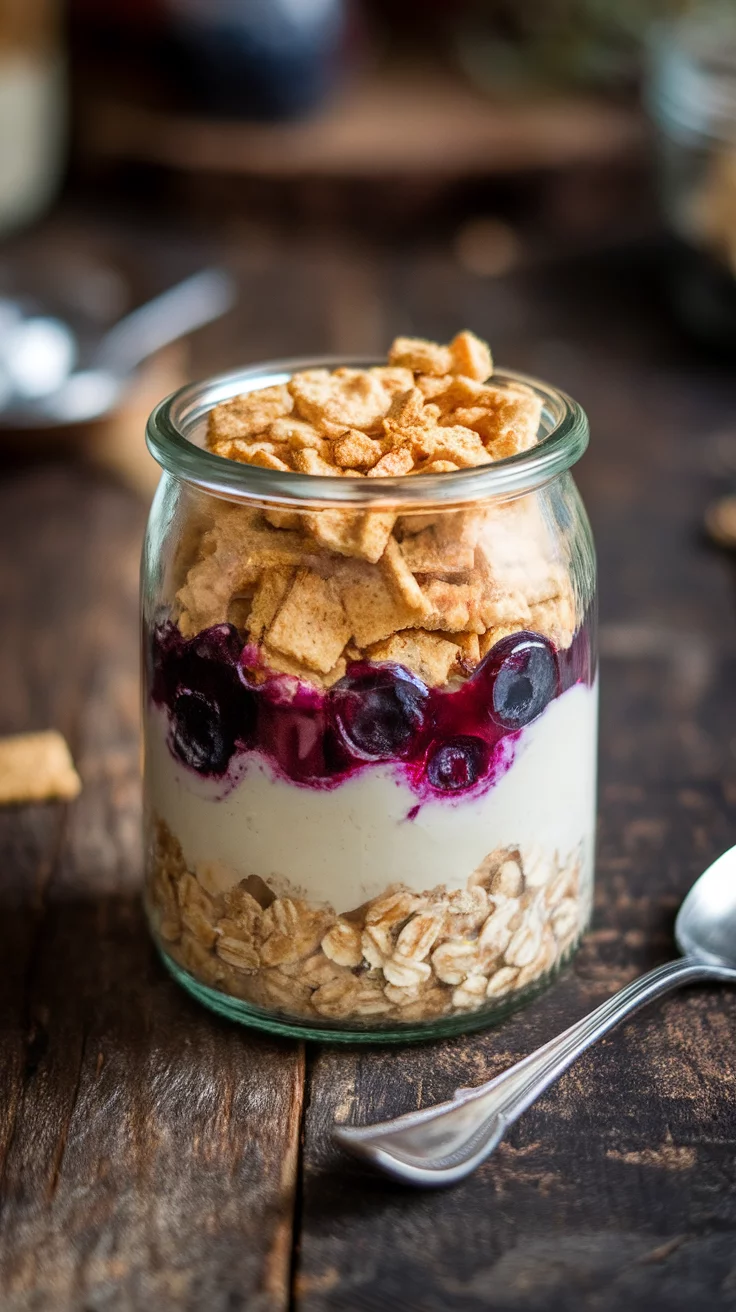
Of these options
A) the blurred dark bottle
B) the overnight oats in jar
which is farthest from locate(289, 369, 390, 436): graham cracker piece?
the blurred dark bottle

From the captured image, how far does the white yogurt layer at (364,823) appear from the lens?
2.32 ft

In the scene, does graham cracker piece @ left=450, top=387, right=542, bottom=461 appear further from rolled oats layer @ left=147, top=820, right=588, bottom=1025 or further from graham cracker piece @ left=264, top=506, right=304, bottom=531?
rolled oats layer @ left=147, top=820, right=588, bottom=1025

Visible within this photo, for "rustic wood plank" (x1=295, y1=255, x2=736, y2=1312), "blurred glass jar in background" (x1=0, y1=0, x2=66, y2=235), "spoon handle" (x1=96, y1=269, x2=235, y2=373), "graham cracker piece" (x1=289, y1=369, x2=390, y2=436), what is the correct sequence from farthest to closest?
"blurred glass jar in background" (x1=0, y1=0, x2=66, y2=235), "spoon handle" (x1=96, y1=269, x2=235, y2=373), "graham cracker piece" (x1=289, y1=369, x2=390, y2=436), "rustic wood plank" (x1=295, y1=255, x2=736, y2=1312)

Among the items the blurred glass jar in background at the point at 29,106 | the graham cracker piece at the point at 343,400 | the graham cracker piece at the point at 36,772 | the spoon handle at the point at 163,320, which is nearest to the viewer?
the graham cracker piece at the point at 343,400

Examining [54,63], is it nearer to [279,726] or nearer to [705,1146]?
[279,726]

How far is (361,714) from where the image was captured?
2.25 feet

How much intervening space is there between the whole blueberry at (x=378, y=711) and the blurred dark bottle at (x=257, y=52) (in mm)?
1903

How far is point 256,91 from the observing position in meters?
2.37

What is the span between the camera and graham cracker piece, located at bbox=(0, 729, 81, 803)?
3.36 feet

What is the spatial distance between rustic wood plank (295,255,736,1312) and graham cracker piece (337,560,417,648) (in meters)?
0.24

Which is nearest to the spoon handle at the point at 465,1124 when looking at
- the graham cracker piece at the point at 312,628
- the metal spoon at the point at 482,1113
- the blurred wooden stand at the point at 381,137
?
the metal spoon at the point at 482,1113

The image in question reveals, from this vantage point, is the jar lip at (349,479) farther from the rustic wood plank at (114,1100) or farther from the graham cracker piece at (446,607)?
the rustic wood plank at (114,1100)

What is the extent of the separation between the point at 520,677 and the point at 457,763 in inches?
2.1

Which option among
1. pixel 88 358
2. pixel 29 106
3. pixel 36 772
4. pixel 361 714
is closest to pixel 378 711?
pixel 361 714
